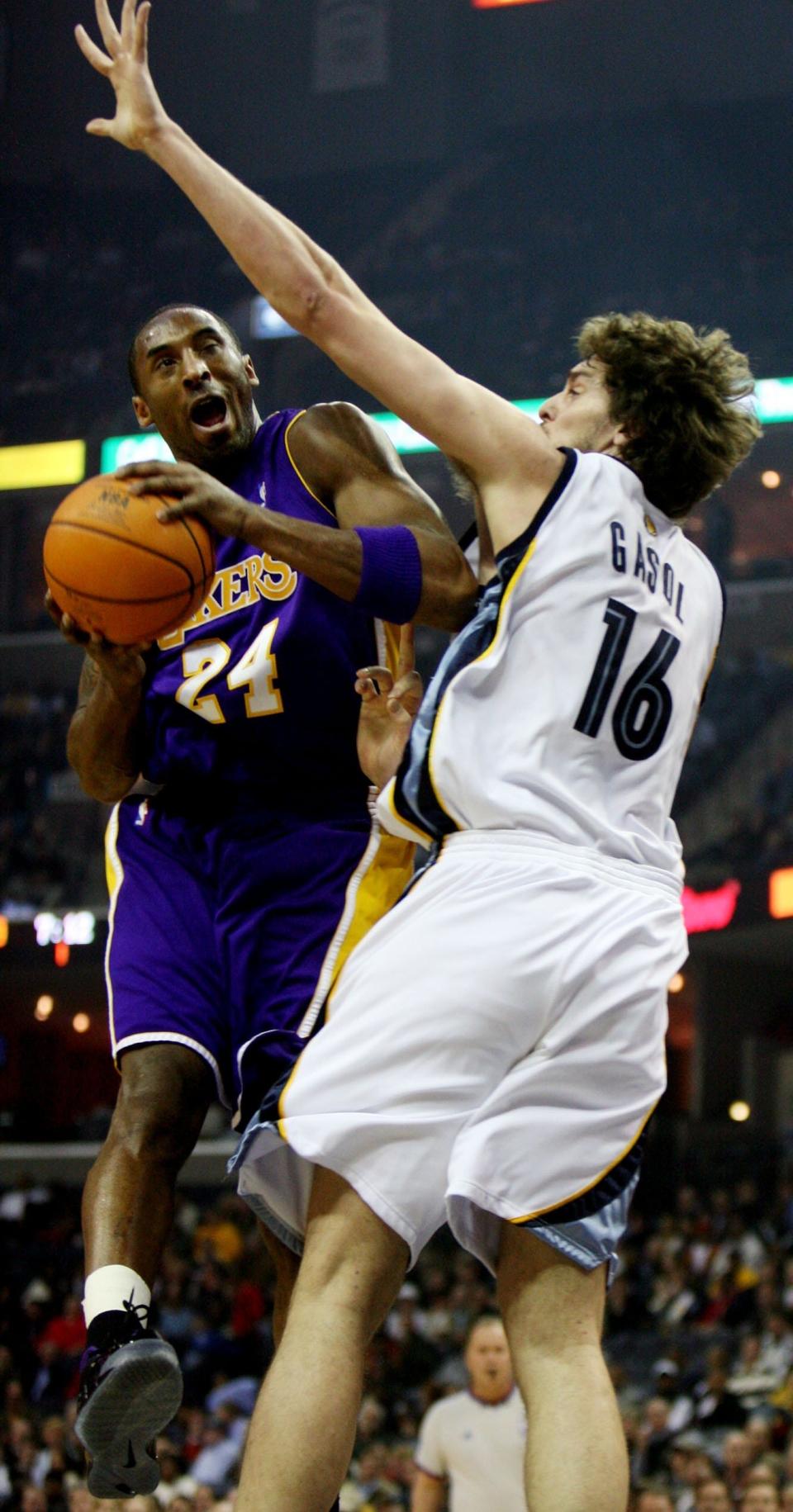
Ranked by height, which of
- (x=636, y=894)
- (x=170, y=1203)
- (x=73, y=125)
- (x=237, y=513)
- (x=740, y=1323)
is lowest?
(x=740, y=1323)

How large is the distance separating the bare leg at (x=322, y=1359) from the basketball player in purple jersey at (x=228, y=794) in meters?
0.61

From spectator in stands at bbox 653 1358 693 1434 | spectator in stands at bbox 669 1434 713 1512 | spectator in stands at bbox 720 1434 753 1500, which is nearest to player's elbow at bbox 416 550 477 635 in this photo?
spectator in stands at bbox 669 1434 713 1512

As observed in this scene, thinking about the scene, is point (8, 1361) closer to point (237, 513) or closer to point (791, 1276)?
point (791, 1276)

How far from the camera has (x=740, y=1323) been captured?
1160cm

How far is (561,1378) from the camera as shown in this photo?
252 centimetres

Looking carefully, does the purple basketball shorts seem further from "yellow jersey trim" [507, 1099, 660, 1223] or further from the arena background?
the arena background

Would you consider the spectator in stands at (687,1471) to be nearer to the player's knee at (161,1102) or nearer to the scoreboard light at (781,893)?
the player's knee at (161,1102)

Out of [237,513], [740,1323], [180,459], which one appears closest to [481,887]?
[237,513]

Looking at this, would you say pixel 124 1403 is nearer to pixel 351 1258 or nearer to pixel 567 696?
pixel 351 1258

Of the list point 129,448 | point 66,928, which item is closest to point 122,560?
point 129,448

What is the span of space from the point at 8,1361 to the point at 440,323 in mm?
12539

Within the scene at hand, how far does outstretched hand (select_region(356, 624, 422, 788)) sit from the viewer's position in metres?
3.25

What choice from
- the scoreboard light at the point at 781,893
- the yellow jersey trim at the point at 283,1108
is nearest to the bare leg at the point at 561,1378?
the yellow jersey trim at the point at 283,1108

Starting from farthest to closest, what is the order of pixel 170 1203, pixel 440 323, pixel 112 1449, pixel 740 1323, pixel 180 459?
pixel 440 323 → pixel 740 1323 → pixel 180 459 → pixel 170 1203 → pixel 112 1449
